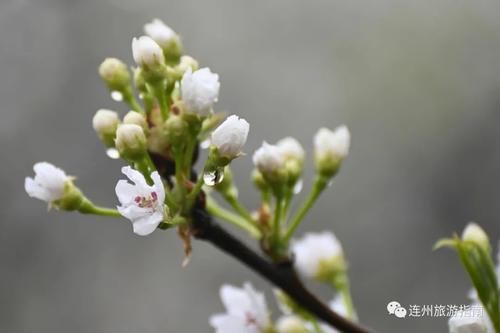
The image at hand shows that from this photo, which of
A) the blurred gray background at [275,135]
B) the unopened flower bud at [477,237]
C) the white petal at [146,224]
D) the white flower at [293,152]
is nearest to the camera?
the white petal at [146,224]

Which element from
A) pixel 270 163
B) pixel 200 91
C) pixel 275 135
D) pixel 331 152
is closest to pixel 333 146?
pixel 331 152

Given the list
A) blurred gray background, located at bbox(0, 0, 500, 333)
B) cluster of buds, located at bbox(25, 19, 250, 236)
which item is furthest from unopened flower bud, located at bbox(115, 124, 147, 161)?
blurred gray background, located at bbox(0, 0, 500, 333)

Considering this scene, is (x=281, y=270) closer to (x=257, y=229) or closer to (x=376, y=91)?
(x=257, y=229)

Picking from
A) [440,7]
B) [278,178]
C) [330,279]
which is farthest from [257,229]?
[440,7]

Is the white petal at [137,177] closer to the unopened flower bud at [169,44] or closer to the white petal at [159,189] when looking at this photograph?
the white petal at [159,189]

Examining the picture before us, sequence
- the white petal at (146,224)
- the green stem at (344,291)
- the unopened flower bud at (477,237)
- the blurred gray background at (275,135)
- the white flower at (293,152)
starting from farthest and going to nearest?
1. the blurred gray background at (275,135)
2. the green stem at (344,291)
3. the white flower at (293,152)
4. the unopened flower bud at (477,237)
5. the white petal at (146,224)

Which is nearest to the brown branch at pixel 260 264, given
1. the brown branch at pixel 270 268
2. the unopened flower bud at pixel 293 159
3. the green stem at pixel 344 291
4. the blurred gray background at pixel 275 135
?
the brown branch at pixel 270 268

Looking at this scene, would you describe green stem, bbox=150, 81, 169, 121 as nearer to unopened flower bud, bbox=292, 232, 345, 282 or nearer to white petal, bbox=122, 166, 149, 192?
white petal, bbox=122, 166, 149, 192
